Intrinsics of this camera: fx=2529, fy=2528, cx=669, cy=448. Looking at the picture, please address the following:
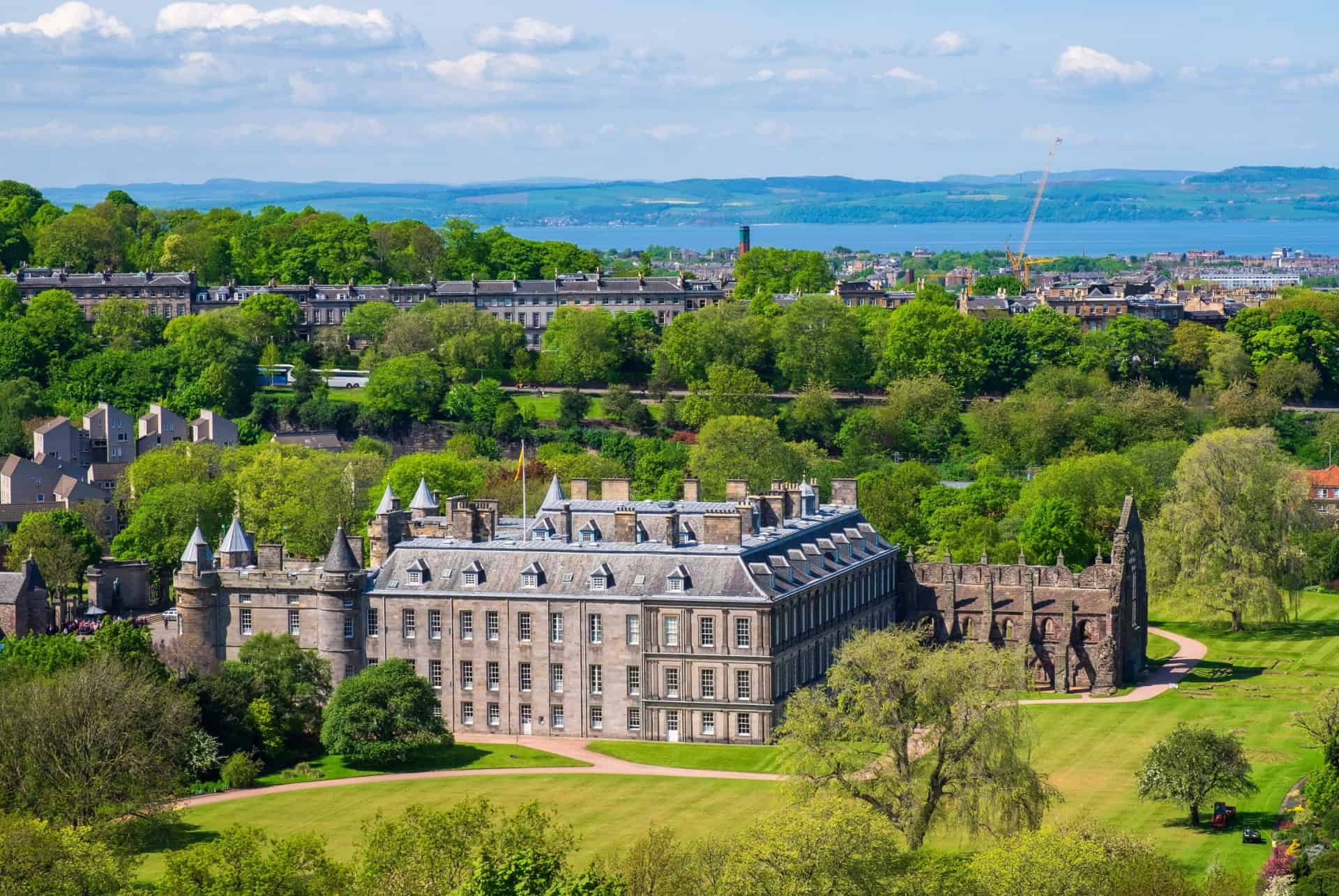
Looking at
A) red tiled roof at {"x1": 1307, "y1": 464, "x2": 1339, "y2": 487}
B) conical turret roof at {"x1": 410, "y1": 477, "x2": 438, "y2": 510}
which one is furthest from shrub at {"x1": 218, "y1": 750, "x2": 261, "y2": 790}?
red tiled roof at {"x1": 1307, "y1": 464, "x2": 1339, "y2": 487}

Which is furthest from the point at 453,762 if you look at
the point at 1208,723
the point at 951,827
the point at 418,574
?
the point at 1208,723

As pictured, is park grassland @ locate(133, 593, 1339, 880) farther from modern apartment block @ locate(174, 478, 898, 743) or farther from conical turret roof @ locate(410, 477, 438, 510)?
conical turret roof @ locate(410, 477, 438, 510)

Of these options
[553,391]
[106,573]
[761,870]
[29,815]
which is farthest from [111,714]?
Result: [553,391]

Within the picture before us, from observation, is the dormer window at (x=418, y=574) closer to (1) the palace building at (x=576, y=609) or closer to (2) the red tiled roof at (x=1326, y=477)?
(1) the palace building at (x=576, y=609)

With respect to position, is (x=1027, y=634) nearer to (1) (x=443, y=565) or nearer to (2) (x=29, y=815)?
(1) (x=443, y=565)

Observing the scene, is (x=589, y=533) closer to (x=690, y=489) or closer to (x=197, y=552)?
(x=690, y=489)

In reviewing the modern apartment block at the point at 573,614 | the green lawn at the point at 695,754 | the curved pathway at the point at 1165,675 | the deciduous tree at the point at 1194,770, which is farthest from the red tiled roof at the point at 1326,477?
the deciduous tree at the point at 1194,770
